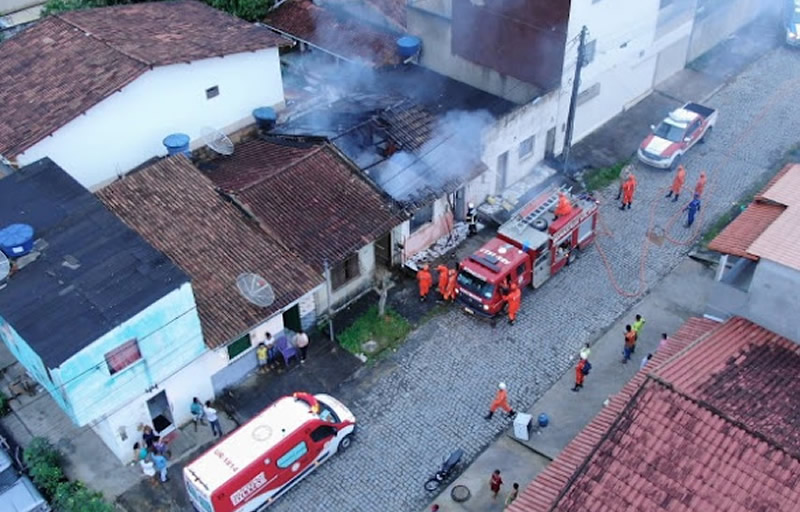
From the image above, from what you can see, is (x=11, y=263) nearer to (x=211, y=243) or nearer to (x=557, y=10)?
(x=211, y=243)

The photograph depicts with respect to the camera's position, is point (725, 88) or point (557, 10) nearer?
point (557, 10)

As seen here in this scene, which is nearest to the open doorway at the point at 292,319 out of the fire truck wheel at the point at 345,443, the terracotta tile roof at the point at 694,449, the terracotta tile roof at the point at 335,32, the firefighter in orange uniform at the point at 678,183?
the fire truck wheel at the point at 345,443

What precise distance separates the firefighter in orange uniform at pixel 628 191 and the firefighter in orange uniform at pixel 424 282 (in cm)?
814

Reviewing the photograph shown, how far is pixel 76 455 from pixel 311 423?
6747 millimetres

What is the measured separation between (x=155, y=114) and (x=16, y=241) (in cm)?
831

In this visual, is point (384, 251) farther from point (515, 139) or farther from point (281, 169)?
point (515, 139)

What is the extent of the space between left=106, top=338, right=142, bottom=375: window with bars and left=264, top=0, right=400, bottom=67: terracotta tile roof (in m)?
17.1

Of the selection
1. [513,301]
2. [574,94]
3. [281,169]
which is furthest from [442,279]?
[574,94]

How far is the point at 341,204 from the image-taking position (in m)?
25.6

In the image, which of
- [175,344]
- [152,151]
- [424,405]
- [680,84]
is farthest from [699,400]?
[680,84]

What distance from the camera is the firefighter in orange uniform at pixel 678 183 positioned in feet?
97.3

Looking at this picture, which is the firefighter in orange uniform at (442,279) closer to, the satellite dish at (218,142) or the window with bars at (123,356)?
the satellite dish at (218,142)

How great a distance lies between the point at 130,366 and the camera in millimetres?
19938

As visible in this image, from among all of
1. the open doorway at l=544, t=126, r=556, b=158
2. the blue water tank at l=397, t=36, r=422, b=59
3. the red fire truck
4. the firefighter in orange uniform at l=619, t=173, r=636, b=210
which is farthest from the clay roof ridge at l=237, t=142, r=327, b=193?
the firefighter in orange uniform at l=619, t=173, r=636, b=210
